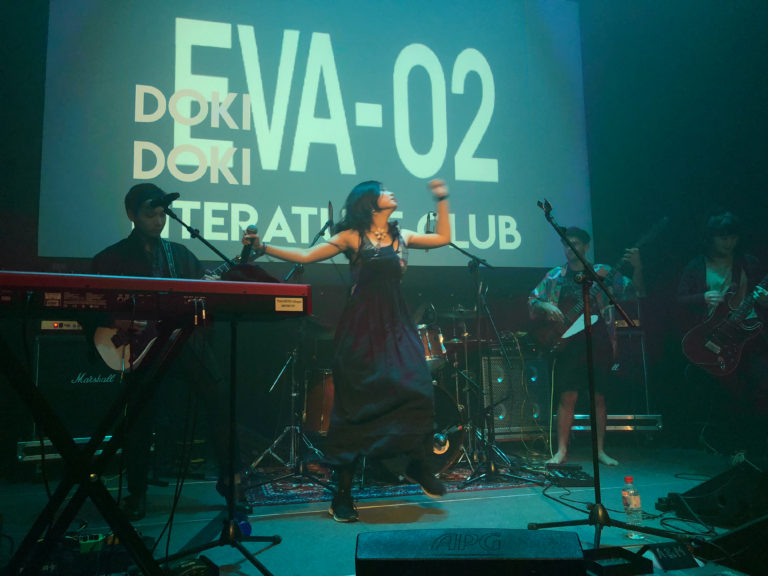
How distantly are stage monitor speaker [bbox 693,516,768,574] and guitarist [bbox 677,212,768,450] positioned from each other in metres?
2.78

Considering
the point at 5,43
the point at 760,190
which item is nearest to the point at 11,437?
the point at 5,43

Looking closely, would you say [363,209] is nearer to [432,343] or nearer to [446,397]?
[432,343]

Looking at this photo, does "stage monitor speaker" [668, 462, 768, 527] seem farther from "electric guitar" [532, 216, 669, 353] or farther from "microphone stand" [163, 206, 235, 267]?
"microphone stand" [163, 206, 235, 267]

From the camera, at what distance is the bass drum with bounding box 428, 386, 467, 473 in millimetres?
4137

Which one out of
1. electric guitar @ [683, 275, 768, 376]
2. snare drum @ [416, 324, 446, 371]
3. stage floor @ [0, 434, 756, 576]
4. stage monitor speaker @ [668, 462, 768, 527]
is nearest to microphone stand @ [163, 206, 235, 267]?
stage floor @ [0, 434, 756, 576]

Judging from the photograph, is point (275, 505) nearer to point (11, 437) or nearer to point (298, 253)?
point (298, 253)

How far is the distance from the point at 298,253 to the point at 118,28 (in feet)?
10.0

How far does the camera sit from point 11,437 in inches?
190

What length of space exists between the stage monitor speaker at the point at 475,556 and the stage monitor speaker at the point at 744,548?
105cm

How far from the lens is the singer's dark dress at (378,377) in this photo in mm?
2969

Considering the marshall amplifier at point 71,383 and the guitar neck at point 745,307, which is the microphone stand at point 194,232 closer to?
the marshall amplifier at point 71,383

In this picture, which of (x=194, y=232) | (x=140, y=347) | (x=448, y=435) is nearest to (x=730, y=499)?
(x=448, y=435)

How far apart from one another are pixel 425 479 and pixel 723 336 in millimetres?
3022

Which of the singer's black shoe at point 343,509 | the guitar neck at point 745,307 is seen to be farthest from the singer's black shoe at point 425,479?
the guitar neck at point 745,307
